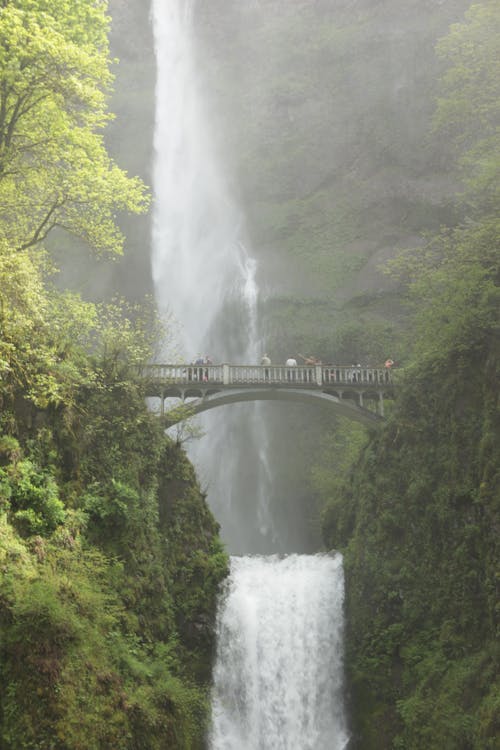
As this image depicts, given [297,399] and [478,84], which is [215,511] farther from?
[478,84]

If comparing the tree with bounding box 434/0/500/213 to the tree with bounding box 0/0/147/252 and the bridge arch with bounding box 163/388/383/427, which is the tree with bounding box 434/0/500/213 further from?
the tree with bounding box 0/0/147/252

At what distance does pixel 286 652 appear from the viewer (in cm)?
1852

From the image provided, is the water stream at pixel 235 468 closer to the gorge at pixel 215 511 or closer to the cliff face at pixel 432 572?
the gorge at pixel 215 511

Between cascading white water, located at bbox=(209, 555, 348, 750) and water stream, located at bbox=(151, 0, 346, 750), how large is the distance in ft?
0.11

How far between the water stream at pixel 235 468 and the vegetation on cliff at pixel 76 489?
1.51m

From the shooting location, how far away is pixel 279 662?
59.9 ft

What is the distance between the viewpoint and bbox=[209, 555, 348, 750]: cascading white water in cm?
Result: 1681

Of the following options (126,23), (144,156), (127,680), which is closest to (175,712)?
(127,680)

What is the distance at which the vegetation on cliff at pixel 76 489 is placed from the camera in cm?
1065

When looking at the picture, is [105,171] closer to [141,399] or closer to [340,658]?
[141,399]

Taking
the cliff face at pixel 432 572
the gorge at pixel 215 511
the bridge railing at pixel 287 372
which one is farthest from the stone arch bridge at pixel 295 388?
the cliff face at pixel 432 572

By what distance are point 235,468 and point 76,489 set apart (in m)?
23.8

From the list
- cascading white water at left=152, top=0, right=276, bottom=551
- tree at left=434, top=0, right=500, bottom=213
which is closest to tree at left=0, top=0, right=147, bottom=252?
tree at left=434, top=0, right=500, bottom=213

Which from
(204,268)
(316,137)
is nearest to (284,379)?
(204,268)
